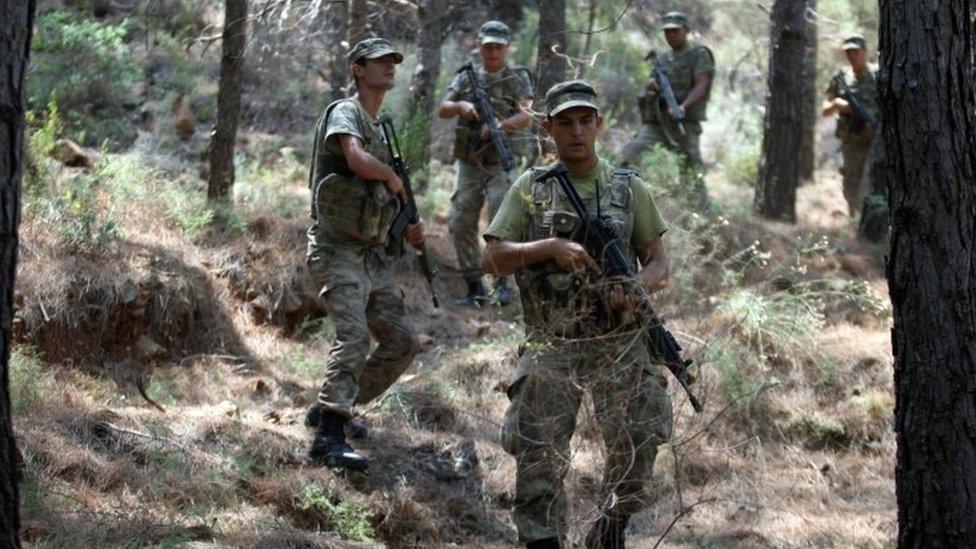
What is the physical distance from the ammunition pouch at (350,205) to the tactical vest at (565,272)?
54.7 inches

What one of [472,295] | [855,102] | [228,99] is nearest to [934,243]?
[472,295]

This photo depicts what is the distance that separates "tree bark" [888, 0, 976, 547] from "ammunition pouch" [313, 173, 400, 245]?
2.90 metres

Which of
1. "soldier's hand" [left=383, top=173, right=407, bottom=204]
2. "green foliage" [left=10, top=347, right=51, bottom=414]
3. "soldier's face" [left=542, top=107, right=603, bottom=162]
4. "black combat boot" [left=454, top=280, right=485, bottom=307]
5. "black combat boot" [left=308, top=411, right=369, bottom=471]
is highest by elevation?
"soldier's face" [left=542, top=107, right=603, bottom=162]

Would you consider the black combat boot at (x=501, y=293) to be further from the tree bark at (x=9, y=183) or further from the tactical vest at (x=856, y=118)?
the tree bark at (x=9, y=183)

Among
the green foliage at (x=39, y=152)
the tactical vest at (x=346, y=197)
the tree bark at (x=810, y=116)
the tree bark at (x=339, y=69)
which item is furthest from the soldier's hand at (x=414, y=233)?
the tree bark at (x=810, y=116)

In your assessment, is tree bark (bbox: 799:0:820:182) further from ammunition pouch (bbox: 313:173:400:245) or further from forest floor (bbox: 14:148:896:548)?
ammunition pouch (bbox: 313:173:400:245)

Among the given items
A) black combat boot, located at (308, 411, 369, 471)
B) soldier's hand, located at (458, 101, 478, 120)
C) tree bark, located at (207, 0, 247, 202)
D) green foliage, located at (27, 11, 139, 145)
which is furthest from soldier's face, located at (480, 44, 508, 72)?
black combat boot, located at (308, 411, 369, 471)

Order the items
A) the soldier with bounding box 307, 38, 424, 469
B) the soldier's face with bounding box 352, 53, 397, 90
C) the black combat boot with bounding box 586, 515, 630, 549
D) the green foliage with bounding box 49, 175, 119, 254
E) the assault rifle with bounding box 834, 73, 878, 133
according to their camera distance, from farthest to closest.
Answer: the assault rifle with bounding box 834, 73, 878, 133 < the green foliage with bounding box 49, 175, 119, 254 < the soldier's face with bounding box 352, 53, 397, 90 < the soldier with bounding box 307, 38, 424, 469 < the black combat boot with bounding box 586, 515, 630, 549

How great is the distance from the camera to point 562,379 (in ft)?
17.3

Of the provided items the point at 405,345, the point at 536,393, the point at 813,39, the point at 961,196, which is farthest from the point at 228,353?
the point at 813,39

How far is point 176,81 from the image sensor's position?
13.7m

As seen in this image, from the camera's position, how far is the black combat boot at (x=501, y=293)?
10.0 meters

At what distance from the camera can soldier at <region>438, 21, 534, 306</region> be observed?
9.87 metres

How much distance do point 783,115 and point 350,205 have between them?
682 cm
